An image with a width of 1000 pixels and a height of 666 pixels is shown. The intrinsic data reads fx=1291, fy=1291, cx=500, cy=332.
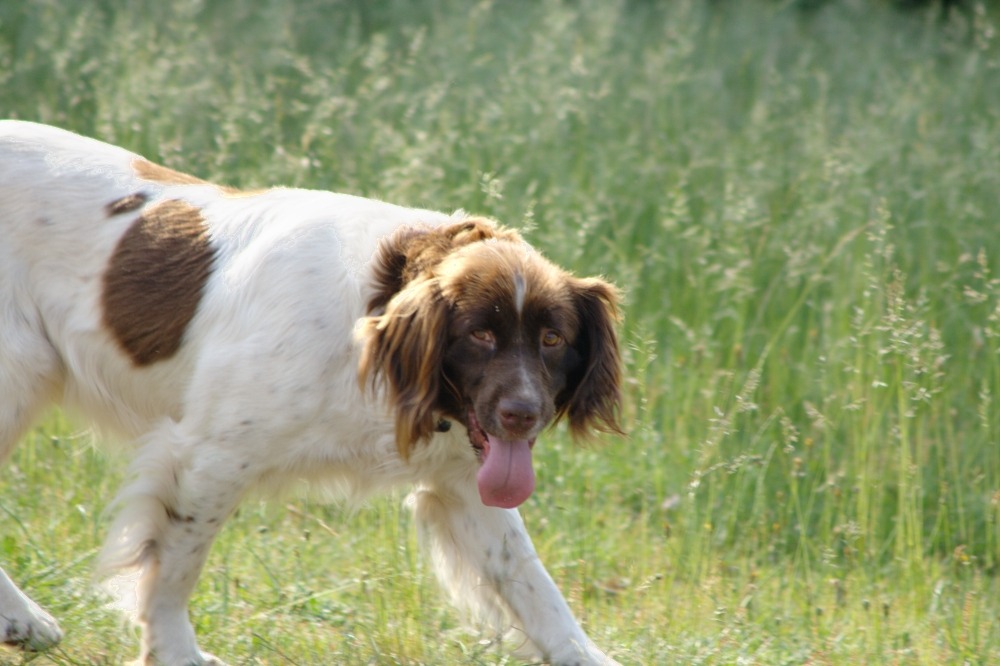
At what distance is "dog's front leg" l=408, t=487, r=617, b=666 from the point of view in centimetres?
341

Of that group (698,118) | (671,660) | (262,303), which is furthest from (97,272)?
(698,118)

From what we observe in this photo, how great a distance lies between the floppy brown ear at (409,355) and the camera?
300 cm

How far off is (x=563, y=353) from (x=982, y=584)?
195 cm

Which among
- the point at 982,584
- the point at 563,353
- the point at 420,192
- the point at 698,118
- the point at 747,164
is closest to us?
the point at 563,353

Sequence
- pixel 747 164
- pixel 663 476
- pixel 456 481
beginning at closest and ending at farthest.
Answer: pixel 456 481, pixel 663 476, pixel 747 164

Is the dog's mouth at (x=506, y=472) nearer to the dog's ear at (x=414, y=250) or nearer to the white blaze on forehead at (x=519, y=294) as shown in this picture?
the white blaze on forehead at (x=519, y=294)

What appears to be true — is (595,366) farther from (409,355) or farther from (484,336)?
(409,355)

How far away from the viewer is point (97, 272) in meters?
3.51

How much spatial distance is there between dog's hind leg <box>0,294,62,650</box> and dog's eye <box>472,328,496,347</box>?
1299 mm

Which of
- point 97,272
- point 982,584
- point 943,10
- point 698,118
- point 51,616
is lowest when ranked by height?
point 51,616

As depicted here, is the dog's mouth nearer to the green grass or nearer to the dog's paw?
the green grass

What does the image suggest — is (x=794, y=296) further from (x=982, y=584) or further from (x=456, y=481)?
(x=456, y=481)

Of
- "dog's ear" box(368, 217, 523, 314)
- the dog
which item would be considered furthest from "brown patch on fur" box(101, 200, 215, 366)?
"dog's ear" box(368, 217, 523, 314)

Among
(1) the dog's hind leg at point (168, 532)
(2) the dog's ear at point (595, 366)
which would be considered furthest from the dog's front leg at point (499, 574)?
(1) the dog's hind leg at point (168, 532)
